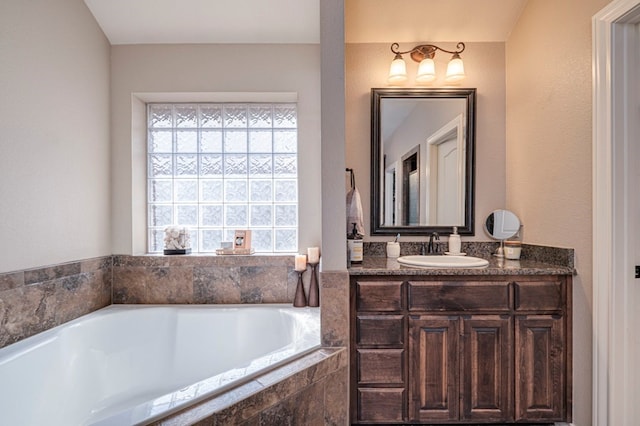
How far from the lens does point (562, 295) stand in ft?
5.58

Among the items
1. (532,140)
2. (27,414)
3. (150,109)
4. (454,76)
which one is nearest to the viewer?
(27,414)

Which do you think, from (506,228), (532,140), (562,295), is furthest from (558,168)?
(562,295)

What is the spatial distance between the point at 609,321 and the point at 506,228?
80cm

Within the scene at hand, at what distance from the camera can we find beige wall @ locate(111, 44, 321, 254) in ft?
7.64

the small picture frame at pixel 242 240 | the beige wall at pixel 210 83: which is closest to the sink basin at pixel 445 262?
the beige wall at pixel 210 83

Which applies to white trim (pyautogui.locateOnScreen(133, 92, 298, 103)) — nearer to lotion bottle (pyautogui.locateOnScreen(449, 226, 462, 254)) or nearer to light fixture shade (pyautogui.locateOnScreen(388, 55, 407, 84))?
light fixture shade (pyautogui.locateOnScreen(388, 55, 407, 84))

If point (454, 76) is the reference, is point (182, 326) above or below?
below

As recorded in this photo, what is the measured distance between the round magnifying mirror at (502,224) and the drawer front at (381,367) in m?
1.14

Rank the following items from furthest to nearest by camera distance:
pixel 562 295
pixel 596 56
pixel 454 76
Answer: pixel 454 76, pixel 562 295, pixel 596 56

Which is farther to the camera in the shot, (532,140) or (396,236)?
(396,236)

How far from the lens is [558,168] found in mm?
1816

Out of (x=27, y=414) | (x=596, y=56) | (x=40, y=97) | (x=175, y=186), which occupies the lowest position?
(x=27, y=414)

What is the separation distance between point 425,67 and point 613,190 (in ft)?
4.28

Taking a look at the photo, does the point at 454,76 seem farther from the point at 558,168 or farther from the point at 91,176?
the point at 91,176
